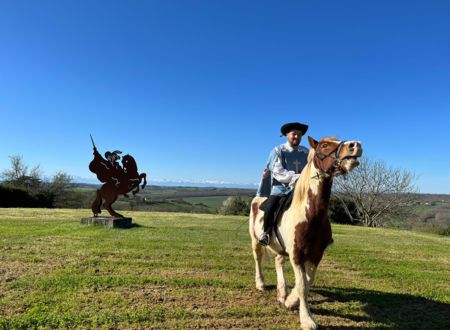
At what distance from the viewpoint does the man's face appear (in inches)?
225

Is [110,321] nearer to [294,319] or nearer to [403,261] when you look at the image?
[294,319]

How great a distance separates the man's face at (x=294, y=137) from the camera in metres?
5.72

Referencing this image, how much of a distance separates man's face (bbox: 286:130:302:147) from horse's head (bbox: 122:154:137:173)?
34.2 feet

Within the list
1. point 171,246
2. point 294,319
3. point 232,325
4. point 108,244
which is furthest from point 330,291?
point 108,244

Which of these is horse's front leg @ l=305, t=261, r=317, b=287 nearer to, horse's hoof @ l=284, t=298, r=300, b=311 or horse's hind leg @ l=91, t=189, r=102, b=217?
horse's hoof @ l=284, t=298, r=300, b=311

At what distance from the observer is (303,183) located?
4.89 metres

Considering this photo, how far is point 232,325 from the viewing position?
15.5ft

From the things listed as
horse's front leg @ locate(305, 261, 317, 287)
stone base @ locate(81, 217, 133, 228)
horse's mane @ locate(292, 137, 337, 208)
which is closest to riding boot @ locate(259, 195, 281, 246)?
horse's mane @ locate(292, 137, 337, 208)

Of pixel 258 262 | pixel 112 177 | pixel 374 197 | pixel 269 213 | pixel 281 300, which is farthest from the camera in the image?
pixel 374 197

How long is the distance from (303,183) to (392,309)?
8.77 feet

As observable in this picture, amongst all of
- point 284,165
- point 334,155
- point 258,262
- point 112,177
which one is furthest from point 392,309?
point 112,177

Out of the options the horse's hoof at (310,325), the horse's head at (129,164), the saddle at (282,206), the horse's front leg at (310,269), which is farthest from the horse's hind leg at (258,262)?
the horse's head at (129,164)

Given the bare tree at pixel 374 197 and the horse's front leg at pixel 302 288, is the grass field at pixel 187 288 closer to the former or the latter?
the horse's front leg at pixel 302 288

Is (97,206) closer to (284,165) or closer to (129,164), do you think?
(129,164)
